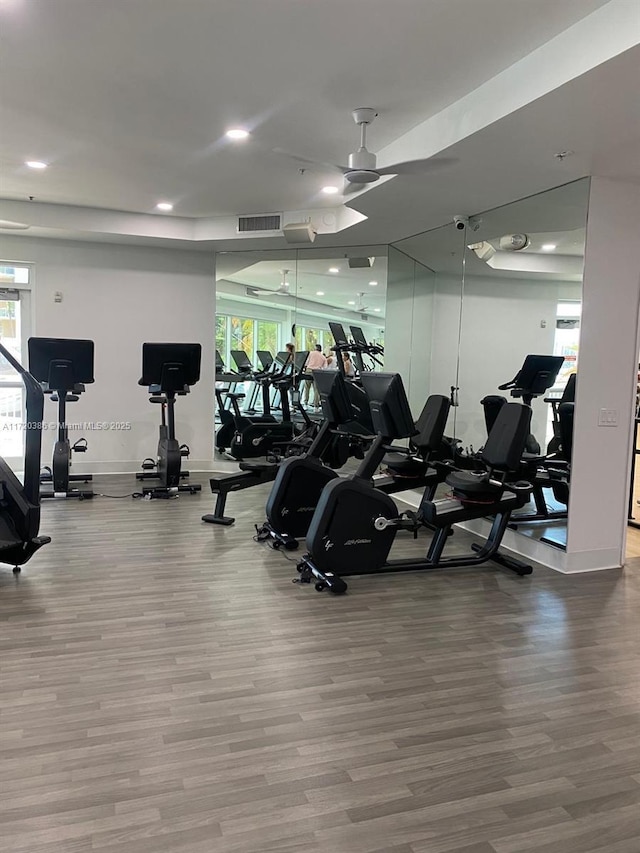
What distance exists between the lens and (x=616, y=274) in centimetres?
449

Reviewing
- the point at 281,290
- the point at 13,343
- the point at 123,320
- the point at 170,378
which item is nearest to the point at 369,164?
the point at 170,378

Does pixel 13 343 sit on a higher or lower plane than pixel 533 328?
lower

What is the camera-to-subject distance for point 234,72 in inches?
139

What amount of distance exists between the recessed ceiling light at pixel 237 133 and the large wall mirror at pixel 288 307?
314cm

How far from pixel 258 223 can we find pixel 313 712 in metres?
5.70

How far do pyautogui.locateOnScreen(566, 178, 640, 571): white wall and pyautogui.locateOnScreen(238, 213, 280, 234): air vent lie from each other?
3.64 m

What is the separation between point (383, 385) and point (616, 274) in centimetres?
198

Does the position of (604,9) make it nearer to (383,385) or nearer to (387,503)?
(383,385)

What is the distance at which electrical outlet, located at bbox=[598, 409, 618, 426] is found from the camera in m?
4.56

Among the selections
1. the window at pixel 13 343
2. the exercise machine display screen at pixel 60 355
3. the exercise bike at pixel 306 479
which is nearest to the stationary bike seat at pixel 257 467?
the exercise bike at pixel 306 479

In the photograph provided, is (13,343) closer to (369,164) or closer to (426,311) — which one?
(426,311)

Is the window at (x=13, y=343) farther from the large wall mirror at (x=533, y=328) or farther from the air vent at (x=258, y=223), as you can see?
the large wall mirror at (x=533, y=328)

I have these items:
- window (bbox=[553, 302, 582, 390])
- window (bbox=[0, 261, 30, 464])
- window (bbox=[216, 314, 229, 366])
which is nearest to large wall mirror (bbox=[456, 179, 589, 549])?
window (bbox=[553, 302, 582, 390])

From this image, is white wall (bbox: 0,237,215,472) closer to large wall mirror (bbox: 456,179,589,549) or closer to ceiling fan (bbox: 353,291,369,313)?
ceiling fan (bbox: 353,291,369,313)
